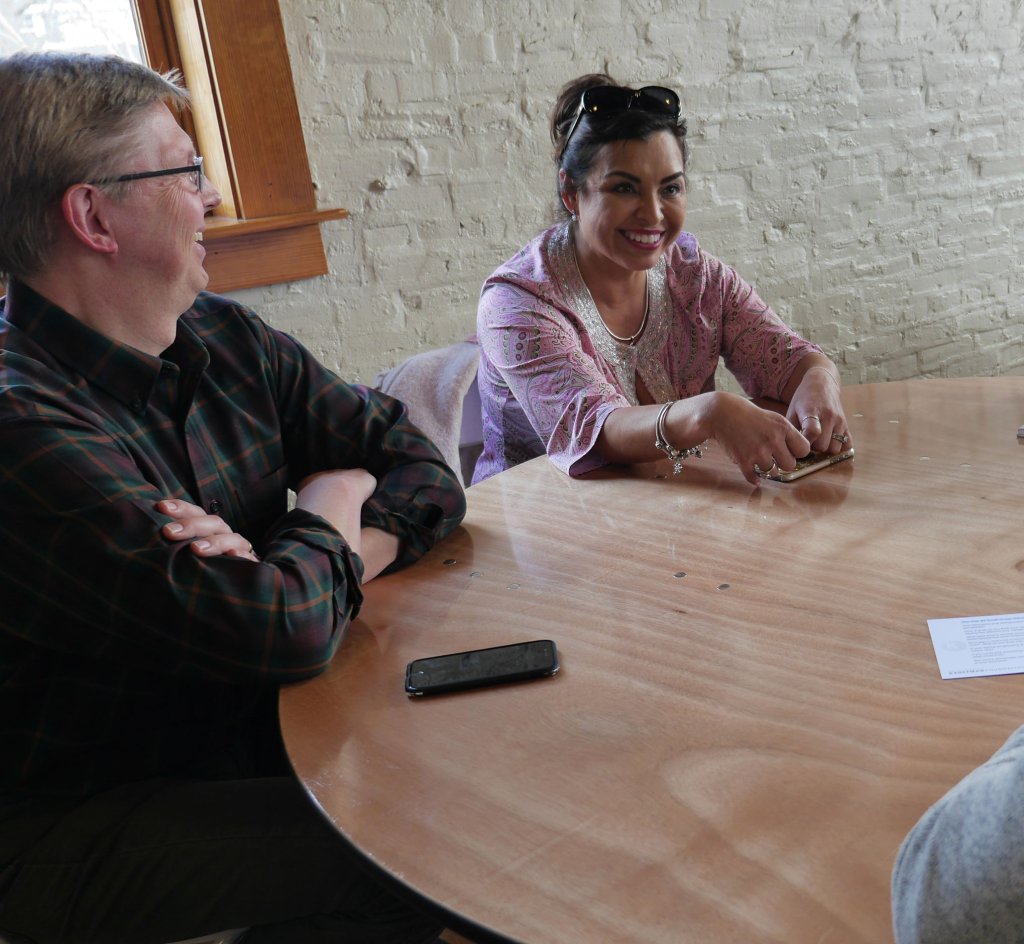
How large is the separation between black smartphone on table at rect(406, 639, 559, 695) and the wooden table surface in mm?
18

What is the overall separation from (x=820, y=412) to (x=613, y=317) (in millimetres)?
570

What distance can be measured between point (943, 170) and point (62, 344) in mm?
3531

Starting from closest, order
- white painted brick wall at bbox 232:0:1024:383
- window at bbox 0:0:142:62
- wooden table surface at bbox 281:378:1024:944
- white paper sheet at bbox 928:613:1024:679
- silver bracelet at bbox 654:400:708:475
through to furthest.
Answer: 1. wooden table surface at bbox 281:378:1024:944
2. white paper sheet at bbox 928:613:1024:679
3. silver bracelet at bbox 654:400:708:475
4. window at bbox 0:0:142:62
5. white painted brick wall at bbox 232:0:1024:383

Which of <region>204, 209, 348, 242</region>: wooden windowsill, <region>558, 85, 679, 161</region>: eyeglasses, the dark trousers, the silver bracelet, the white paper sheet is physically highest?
<region>558, 85, 679, 161</region>: eyeglasses

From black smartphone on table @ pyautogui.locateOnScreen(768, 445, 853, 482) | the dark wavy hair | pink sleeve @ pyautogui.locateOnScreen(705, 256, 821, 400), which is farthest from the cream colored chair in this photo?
black smartphone on table @ pyautogui.locateOnScreen(768, 445, 853, 482)

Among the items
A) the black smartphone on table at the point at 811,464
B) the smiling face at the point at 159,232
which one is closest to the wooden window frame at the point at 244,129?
the smiling face at the point at 159,232

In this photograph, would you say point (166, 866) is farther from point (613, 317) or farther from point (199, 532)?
point (613, 317)

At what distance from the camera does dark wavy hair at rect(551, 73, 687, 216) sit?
204 centimetres

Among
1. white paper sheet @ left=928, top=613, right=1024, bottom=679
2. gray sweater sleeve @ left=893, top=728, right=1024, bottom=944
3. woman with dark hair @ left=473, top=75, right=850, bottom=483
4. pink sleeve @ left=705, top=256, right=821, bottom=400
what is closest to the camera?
gray sweater sleeve @ left=893, top=728, right=1024, bottom=944

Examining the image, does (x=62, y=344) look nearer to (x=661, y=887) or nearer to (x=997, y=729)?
(x=661, y=887)

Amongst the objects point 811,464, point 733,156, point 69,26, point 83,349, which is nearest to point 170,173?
point 83,349

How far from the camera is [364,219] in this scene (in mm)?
2697

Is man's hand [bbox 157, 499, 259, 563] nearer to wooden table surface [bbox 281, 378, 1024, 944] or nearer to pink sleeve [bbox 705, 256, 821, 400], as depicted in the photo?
wooden table surface [bbox 281, 378, 1024, 944]

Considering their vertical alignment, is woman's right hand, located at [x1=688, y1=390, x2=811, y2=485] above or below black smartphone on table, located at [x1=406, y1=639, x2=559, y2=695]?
above
